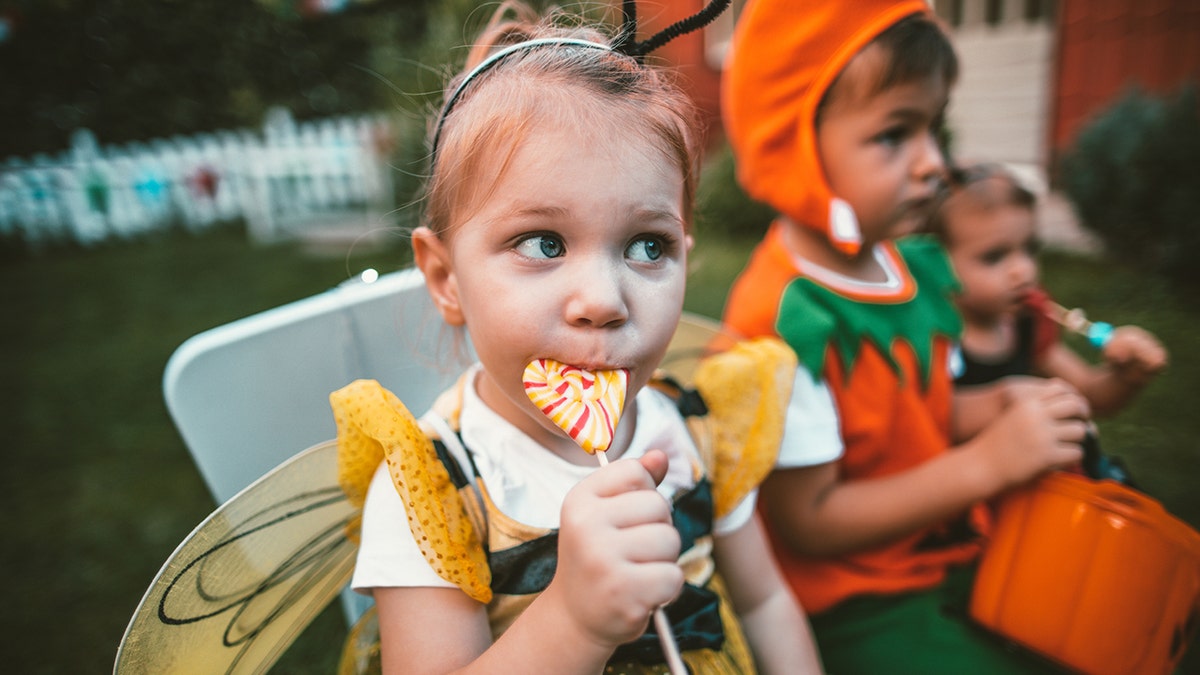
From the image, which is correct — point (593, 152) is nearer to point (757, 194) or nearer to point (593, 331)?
point (593, 331)

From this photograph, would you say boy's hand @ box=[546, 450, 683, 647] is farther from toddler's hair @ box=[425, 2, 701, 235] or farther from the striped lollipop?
toddler's hair @ box=[425, 2, 701, 235]

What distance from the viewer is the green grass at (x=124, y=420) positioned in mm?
2211

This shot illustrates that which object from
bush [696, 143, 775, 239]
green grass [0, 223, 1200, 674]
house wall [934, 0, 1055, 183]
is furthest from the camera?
house wall [934, 0, 1055, 183]

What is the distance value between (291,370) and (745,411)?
0.72m

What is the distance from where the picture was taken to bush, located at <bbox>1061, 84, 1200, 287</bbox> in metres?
4.40

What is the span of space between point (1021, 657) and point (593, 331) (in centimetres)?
99

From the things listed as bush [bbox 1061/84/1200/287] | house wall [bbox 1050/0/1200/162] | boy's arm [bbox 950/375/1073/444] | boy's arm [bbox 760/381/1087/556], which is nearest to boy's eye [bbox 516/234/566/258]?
boy's arm [bbox 760/381/1087/556]

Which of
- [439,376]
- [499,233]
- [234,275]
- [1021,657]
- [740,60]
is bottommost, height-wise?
[234,275]

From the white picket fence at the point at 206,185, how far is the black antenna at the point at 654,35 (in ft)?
22.0

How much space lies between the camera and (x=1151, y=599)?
3.71 ft

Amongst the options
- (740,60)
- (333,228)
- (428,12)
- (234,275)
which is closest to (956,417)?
(740,60)

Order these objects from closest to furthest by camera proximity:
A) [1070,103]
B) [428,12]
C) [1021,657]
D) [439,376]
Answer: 1. [1021,657]
2. [439,376]
3. [1070,103]
4. [428,12]

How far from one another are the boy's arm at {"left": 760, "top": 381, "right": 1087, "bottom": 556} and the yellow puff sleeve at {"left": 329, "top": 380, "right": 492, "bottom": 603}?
0.67 m

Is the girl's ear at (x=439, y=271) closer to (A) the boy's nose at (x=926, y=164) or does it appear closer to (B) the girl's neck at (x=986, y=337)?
(A) the boy's nose at (x=926, y=164)
